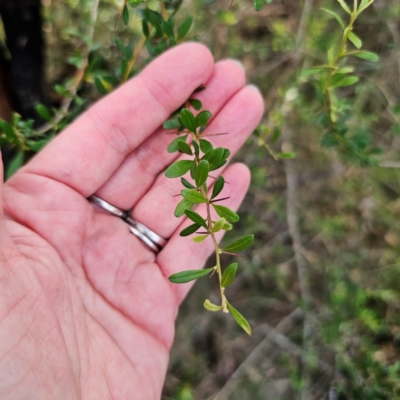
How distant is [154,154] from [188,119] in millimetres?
498

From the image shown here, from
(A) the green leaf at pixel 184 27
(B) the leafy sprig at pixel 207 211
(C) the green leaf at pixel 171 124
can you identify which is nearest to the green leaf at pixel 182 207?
(B) the leafy sprig at pixel 207 211

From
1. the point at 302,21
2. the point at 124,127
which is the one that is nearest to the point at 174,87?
the point at 124,127

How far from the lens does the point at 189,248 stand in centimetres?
185

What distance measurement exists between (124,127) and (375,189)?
1.93m

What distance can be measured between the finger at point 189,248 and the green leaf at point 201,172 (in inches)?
22.2

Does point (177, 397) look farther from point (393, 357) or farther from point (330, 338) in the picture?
point (393, 357)

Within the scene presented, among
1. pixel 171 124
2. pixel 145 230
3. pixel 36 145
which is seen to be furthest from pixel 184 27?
pixel 145 230

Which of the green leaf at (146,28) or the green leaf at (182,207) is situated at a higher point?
the green leaf at (146,28)

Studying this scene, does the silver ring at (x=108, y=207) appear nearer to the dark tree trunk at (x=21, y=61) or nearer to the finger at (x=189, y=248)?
the finger at (x=189, y=248)

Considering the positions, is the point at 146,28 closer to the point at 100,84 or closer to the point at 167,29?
the point at 167,29

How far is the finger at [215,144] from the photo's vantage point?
180 cm

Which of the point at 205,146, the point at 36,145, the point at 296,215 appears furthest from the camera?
the point at 296,215

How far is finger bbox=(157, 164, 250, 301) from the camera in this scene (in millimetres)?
1845

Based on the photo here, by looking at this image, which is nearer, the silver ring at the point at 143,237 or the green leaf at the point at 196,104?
the green leaf at the point at 196,104
